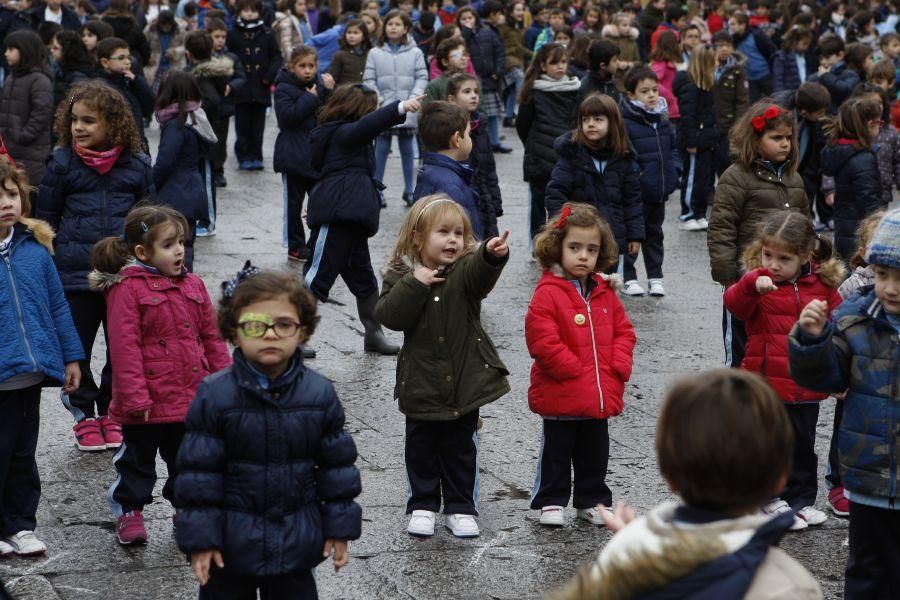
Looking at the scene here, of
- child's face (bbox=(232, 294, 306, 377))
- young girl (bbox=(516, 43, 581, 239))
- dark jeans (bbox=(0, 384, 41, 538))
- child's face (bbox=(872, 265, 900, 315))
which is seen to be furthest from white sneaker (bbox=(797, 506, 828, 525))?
young girl (bbox=(516, 43, 581, 239))

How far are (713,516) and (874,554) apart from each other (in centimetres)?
212

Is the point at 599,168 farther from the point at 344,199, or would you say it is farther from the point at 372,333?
the point at 372,333

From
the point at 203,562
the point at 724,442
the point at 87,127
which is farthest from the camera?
the point at 87,127

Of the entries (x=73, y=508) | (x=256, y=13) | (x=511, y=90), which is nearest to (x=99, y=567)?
(x=73, y=508)

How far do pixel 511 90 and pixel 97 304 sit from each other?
14517 mm

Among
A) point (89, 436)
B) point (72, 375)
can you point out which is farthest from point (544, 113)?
point (72, 375)

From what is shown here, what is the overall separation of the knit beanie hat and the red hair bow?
292 centimetres

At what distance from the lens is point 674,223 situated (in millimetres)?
13883

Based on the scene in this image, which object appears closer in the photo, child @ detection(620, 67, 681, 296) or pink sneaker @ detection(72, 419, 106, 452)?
pink sneaker @ detection(72, 419, 106, 452)

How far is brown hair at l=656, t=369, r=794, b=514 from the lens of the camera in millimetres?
2703

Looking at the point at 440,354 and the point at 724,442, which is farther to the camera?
the point at 440,354

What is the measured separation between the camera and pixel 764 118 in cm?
729

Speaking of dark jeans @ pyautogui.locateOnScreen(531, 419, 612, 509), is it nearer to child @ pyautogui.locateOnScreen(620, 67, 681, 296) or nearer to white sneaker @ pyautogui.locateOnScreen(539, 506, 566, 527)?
white sneaker @ pyautogui.locateOnScreen(539, 506, 566, 527)

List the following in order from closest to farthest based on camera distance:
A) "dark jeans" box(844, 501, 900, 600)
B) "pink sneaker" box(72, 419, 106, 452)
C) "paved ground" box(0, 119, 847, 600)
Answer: "dark jeans" box(844, 501, 900, 600) → "paved ground" box(0, 119, 847, 600) → "pink sneaker" box(72, 419, 106, 452)
